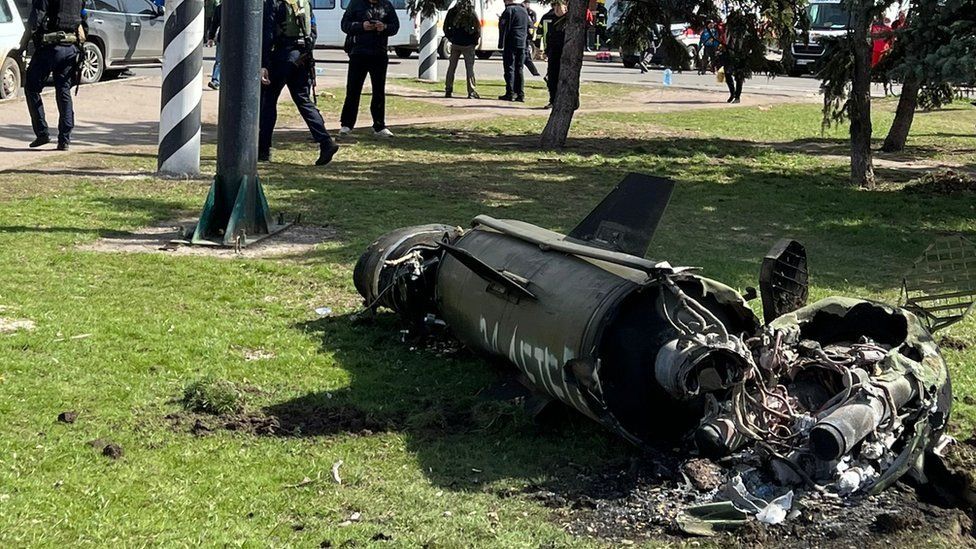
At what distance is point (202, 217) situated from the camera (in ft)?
28.4

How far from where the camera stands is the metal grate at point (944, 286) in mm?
5867

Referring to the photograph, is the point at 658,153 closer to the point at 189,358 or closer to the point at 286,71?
the point at 286,71

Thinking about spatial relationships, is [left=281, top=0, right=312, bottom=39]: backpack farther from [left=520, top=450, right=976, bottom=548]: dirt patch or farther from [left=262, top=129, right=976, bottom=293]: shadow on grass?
[left=520, top=450, right=976, bottom=548]: dirt patch

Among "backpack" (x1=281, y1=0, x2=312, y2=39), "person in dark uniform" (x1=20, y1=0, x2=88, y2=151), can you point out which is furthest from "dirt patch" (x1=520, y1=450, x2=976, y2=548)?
"person in dark uniform" (x1=20, y1=0, x2=88, y2=151)

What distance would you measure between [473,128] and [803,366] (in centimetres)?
1247

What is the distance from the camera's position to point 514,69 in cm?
2186

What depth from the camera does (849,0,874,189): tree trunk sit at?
11914mm

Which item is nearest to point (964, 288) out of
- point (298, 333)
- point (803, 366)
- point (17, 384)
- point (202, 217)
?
point (803, 366)

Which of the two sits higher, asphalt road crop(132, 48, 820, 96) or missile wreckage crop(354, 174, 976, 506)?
asphalt road crop(132, 48, 820, 96)

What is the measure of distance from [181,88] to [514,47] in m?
11.2

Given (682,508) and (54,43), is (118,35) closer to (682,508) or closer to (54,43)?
(54,43)

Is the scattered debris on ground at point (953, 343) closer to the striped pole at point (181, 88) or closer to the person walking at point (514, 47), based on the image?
the striped pole at point (181, 88)

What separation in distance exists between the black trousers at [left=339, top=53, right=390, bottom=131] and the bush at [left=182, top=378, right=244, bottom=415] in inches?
381

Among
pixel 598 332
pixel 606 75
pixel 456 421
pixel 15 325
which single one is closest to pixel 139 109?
pixel 15 325
